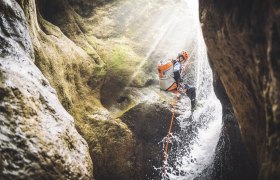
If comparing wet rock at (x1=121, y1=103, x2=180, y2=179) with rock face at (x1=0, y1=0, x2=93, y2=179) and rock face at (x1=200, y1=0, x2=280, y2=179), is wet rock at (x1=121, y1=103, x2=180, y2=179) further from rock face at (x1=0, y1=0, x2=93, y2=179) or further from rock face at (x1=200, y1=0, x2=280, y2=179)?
rock face at (x1=0, y1=0, x2=93, y2=179)

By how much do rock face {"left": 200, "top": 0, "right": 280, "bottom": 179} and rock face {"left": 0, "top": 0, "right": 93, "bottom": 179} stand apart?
3.08 metres

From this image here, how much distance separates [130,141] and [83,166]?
4063mm

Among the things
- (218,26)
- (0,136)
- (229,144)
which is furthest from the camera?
(229,144)

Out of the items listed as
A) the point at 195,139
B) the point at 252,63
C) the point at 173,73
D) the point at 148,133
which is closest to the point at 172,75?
the point at 173,73

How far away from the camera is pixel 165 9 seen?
42.6 ft

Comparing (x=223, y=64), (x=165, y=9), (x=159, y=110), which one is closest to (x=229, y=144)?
(x=159, y=110)

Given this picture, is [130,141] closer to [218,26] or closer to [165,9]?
[218,26]

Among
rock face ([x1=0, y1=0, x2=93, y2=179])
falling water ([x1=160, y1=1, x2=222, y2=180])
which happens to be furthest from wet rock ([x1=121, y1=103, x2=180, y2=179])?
rock face ([x1=0, y1=0, x2=93, y2=179])

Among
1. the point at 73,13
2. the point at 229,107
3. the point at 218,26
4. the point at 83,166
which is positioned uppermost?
the point at 73,13

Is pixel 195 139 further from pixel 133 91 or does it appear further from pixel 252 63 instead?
pixel 252 63

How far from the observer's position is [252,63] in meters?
4.43

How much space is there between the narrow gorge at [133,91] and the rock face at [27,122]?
19mm

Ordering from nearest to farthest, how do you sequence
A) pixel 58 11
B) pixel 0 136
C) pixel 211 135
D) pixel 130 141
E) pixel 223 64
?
pixel 0 136 < pixel 223 64 < pixel 130 141 < pixel 211 135 < pixel 58 11

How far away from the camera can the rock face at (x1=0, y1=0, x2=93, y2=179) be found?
3695 mm
